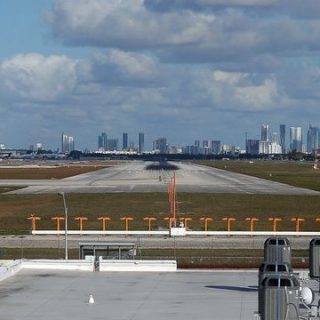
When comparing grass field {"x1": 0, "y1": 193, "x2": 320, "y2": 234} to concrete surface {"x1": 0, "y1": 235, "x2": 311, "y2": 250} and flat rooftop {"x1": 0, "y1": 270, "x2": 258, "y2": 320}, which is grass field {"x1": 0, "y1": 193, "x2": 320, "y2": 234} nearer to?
concrete surface {"x1": 0, "y1": 235, "x2": 311, "y2": 250}

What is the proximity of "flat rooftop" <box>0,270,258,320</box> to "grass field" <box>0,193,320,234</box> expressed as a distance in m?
34.1

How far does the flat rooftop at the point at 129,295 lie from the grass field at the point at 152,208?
34.1 meters

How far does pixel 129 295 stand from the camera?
98.7ft

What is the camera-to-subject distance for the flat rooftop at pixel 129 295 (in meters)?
26.3

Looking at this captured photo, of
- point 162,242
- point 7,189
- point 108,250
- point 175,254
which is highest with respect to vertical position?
point 108,250

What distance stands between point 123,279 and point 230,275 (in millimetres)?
4651

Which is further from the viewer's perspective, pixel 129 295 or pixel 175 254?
pixel 175 254

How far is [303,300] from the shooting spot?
2414 cm

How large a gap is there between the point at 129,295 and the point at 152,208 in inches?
A: 2448

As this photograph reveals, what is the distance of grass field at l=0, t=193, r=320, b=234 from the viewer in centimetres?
7488

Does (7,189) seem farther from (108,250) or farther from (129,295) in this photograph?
(129,295)

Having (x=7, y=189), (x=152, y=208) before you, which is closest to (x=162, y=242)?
(x=152, y=208)

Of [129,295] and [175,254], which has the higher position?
[129,295]

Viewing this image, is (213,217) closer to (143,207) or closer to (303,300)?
(143,207)
